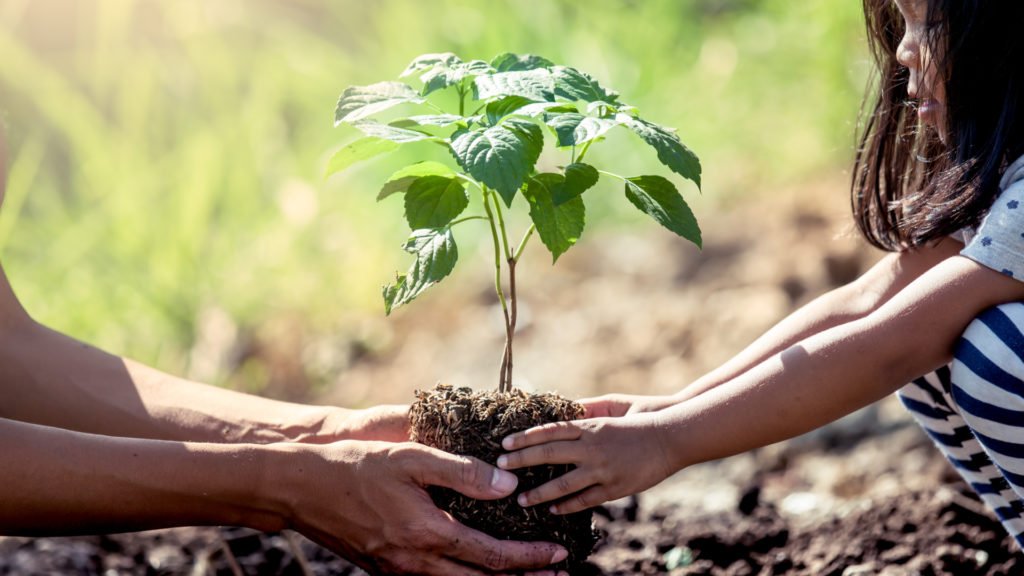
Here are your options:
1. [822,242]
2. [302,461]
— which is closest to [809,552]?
[302,461]

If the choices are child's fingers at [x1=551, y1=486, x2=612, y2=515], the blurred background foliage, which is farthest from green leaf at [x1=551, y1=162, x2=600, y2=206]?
the blurred background foliage

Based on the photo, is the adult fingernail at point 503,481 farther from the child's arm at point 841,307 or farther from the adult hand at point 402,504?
the child's arm at point 841,307

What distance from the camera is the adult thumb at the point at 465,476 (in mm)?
1647

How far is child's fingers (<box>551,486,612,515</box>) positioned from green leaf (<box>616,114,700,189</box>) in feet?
1.62

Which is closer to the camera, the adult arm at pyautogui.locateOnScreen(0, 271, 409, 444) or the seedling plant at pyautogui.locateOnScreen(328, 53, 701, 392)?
the seedling plant at pyautogui.locateOnScreen(328, 53, 701, 392)

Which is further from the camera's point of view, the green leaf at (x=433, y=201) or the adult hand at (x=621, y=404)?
the adult hand at (x=621, y=404)

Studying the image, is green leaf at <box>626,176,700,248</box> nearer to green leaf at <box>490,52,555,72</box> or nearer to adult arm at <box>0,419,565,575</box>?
green leaf at <box>490,52,555,72</box>

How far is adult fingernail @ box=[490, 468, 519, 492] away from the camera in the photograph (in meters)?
1.65

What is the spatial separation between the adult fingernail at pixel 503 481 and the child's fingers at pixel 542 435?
43 mm

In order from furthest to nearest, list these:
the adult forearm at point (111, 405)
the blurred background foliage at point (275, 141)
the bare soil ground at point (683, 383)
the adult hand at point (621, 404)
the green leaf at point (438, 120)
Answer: the blurred background foliage at point (275, 141)
the bare soil ground at point (683, 383)
the adult forearm at point (111, 405)
the adult hand at point (621, 404)
the green leaf at point (438, 120)

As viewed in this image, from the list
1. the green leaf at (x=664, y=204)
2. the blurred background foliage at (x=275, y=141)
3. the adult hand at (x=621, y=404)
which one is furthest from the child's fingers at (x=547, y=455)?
the blurred background foliage at (x=275, y=141)

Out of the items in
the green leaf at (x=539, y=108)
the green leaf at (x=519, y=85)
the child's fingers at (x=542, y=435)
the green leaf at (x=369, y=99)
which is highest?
the green leaf at (x=369, y=99)

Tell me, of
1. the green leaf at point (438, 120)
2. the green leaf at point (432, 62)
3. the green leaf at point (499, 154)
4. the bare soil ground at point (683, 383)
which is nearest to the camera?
the green leaf at point (499, 154)

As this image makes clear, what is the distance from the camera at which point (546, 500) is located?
168 centimetres
